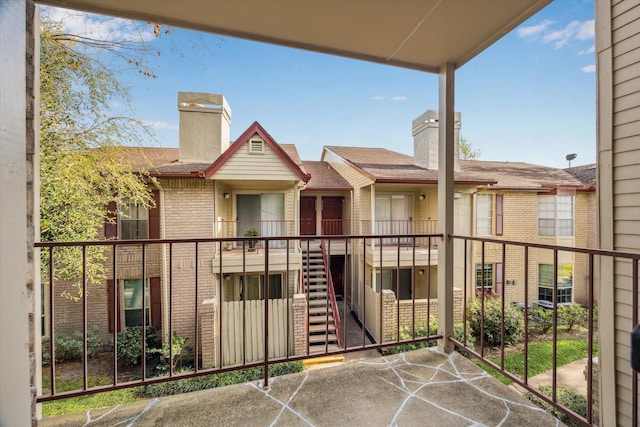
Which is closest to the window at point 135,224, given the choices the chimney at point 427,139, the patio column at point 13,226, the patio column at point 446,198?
the patio column at point 13,226

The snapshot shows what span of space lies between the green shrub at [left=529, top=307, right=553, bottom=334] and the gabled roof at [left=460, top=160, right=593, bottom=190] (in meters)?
3.92

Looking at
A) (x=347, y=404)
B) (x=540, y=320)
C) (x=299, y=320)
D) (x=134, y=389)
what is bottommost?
(x=540, y=320)

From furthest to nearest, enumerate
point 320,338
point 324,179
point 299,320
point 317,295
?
point 324,179 → point 317,295 → point 320,338 → point 299,320

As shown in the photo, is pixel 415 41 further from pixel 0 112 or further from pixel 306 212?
pixel 306 212

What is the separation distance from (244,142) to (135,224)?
344 centimetres

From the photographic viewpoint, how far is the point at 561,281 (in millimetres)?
9297

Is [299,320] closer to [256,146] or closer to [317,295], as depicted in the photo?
[317,295]

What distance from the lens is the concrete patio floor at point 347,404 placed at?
1471 mm

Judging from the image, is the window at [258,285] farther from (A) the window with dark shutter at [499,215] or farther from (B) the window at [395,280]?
(A) the window with dark shutter at [499,215]

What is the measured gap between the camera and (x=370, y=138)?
1273 cm

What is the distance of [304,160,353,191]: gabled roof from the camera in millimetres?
9141

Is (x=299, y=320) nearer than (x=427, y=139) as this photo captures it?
Yes

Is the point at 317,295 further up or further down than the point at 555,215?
further down

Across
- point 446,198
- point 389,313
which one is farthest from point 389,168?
point 446,198
